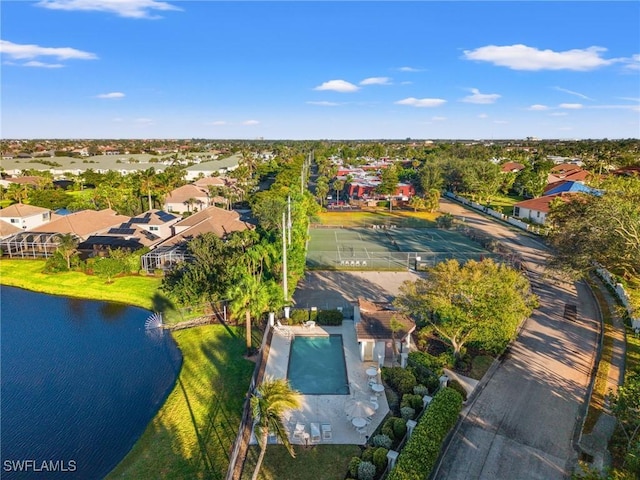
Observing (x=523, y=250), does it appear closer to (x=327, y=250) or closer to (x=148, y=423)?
(x=327, y=250)

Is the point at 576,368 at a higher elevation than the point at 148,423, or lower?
higher

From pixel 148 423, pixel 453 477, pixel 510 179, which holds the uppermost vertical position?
pixel 510 179

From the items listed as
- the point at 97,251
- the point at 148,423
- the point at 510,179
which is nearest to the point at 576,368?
the point at 148,423

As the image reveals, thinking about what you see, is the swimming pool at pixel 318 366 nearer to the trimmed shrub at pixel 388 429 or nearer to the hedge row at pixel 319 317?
the hedge row at pixel 319 317

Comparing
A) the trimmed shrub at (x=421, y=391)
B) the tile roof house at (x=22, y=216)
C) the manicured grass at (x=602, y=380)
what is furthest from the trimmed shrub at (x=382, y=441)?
the tile roof house at (x=22, y=216)

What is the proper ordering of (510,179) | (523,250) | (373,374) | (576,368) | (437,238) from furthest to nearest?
1. (510,179)
2. (437,238)
3. (523,250)
4. (576,368)
5. (373,374)

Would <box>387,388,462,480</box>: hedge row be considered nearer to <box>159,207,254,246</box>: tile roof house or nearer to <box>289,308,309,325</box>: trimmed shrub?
<box>289,308,309,325</box>: trimmed shrub

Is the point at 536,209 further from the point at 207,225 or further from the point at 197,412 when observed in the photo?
the point at 197,412
